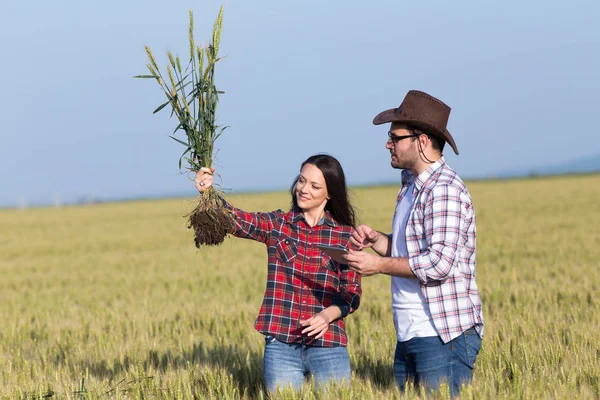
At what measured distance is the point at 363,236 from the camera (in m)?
4.23

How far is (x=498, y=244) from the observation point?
17.0 metres

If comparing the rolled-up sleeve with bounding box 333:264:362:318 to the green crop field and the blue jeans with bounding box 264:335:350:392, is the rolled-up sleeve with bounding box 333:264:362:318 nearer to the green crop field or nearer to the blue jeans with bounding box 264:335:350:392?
the blue jeans with bounding box 264:335:350:392

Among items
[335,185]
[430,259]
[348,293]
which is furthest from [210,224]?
[430,259]

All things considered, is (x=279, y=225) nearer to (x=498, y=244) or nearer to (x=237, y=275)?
(x=237, y=275)

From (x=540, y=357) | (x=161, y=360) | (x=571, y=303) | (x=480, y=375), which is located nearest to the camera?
(x=480, y=375)

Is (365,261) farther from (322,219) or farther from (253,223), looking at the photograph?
(253,223)

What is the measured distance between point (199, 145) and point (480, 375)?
213 centimetres

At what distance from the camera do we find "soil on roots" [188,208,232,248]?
4.50m

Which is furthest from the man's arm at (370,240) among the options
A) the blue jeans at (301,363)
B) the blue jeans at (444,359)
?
the blue jeans at (301,363)

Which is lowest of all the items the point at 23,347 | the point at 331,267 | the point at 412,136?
the point at 23,347

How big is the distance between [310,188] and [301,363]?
105 centimetres

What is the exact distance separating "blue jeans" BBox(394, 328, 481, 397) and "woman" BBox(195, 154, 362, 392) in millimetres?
615

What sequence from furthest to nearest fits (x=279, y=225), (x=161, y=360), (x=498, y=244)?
(x=498, y=244)
(x=161, y=360)
(x=279, y=225)

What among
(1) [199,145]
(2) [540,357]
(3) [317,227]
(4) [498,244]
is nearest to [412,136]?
(3) [317,227]
